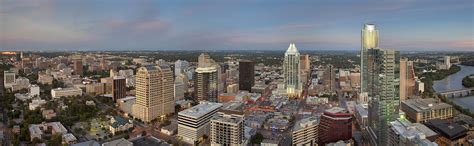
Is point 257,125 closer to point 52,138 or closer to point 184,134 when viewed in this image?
point 184,134

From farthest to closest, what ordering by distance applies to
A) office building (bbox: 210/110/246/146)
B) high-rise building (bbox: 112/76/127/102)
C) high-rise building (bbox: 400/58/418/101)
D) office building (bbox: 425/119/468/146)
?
high-rise building (bbox: 112/76/127/102) → high-rise building (bbox: 400/58/418/101) → office building (bbox: 425/119/468/146) → office building (bbox: 210/110/246/146)

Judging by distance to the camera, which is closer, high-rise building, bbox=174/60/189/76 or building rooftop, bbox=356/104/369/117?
building rooftop, bbox=356/104/369/117

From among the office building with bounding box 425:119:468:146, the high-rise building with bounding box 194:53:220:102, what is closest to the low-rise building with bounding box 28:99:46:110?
the high-rise building with bounding box 194:53:220:102

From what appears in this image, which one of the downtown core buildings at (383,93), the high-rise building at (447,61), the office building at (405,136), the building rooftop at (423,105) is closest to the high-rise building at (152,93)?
the downtown core buildings at (383,93)

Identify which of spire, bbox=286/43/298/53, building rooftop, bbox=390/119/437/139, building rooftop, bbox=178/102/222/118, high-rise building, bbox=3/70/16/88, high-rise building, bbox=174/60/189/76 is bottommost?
building rooftop, bbox=178/102/222/118

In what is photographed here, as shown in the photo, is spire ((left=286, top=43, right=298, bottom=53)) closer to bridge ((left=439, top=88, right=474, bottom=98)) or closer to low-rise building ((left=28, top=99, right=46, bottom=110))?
bridge ((left=439, top=88, right=474, bottom=98))

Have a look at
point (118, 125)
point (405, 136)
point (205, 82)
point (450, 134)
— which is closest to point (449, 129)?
point (450, 134)

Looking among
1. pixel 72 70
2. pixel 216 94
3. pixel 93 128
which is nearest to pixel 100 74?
pixel 72 70

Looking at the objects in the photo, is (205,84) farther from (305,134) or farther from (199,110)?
(305,134)
